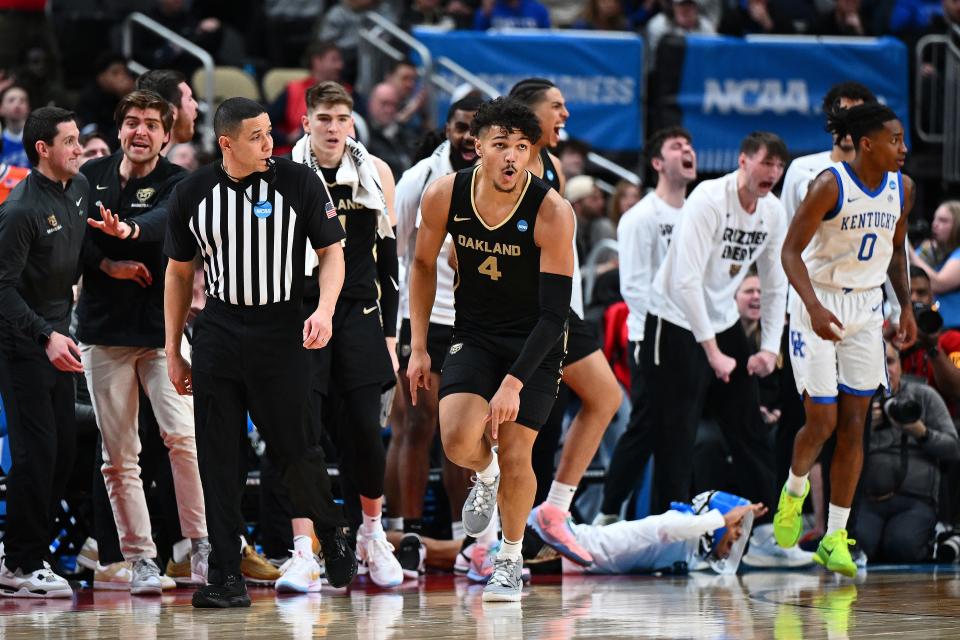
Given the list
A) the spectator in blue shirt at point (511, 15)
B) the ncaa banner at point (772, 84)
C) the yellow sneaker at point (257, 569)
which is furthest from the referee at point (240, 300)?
the spectator in blue shirt at point (511, 15)

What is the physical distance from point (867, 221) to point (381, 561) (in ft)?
9.81

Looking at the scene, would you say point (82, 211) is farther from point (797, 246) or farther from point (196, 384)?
point (797, 246)

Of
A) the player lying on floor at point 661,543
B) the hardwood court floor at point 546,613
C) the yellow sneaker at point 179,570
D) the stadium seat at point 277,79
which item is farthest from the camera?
the stadium seat at point 277,79

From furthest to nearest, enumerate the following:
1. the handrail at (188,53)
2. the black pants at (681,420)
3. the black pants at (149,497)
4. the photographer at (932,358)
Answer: the handrail at (188,53)
the photographer at (932,358)
the black pants at (681,420)
the black pants at (149,497)

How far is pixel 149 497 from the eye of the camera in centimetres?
809

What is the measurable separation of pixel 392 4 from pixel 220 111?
8082mm

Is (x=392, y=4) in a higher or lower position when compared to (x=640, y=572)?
higher

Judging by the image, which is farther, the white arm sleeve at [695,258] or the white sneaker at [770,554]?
the white sneaker at [770,554]

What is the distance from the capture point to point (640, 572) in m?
8.33

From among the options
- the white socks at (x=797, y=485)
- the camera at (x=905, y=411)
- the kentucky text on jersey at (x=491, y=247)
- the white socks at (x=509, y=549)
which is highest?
the kentucky text on jersey at (x=491, y=247)

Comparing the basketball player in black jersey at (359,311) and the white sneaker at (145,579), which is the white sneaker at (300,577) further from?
the white sneaker at (145,579)

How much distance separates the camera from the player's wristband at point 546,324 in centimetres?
641

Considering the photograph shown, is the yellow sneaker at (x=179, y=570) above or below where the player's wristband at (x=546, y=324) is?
below

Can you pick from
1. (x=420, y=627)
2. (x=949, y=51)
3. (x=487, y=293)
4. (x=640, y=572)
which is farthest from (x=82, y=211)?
(x=949, y=51)
